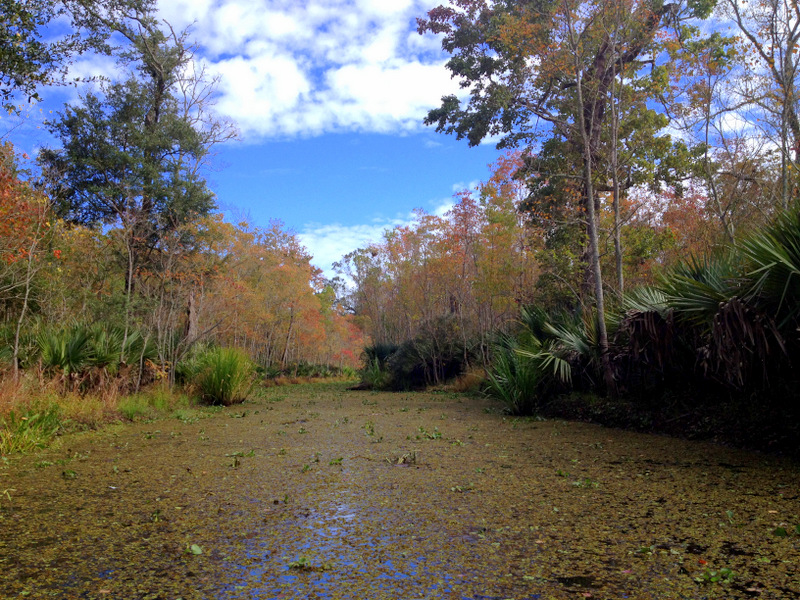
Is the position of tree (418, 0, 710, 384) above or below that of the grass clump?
above

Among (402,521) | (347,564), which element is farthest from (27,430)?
(347,564)

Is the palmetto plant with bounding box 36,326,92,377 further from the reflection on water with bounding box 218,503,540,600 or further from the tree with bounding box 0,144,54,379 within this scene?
the reflection on water with bounding box 218,503,540,600

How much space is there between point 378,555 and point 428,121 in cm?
1300

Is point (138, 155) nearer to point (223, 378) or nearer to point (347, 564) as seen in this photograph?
point (223, 378)

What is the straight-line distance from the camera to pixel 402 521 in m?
2.85

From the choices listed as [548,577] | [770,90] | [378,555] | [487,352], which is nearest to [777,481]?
[548,577]

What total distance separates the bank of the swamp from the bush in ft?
14.7

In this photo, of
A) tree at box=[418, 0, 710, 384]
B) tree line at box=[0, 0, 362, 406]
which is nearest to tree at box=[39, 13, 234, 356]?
tree line at box=[0, 0, 362, 406]

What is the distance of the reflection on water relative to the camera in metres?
1.98

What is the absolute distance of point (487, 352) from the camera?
13781mm

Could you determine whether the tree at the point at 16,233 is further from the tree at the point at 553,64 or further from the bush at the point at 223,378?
the tree at the point at 553,64

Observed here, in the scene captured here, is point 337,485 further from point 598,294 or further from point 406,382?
point 406,382

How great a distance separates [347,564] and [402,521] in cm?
65

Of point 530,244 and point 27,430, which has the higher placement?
point 530,244
